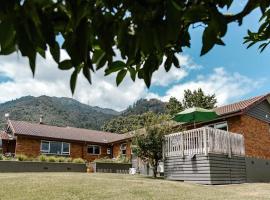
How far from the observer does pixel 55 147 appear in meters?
34.5

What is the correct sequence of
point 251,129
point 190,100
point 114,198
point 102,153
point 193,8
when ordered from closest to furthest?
1. point 193,8
2. point 114,198
3. point 251,129
4. point 102,153
5. point 190,100

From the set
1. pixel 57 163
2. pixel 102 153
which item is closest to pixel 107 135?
pixel 102 153

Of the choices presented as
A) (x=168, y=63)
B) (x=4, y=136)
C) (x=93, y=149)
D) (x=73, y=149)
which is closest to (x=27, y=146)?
(x=4, y=136)

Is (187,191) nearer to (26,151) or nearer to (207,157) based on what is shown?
(207,157)

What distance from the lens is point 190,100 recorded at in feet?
202

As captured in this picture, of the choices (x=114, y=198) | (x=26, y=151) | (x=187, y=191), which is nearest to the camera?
(x=114, y=198)

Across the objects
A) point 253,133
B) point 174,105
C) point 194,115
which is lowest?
point 253,133

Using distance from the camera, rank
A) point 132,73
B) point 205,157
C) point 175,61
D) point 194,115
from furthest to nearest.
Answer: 1. point 194,115
2. point 205,157
3. point 175,61
4. point 132,73

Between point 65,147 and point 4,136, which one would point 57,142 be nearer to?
point 65,147

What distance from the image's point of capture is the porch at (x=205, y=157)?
16.1 meters

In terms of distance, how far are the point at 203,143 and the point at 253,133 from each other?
332 inches

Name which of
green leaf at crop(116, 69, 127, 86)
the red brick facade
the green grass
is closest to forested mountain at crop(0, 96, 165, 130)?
the red brick facade

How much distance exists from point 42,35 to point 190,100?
201ft

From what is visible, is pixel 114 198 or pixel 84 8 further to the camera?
pixel 114 198
